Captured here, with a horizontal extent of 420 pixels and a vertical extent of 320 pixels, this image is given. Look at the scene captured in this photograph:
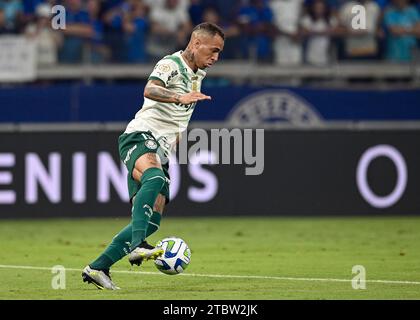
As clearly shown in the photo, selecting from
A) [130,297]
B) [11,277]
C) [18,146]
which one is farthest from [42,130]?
[130,297]

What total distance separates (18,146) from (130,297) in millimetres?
8643

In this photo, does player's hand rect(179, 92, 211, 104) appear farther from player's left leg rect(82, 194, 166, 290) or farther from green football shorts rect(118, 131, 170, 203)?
player's left leg rect(82, 194, 166, 290)

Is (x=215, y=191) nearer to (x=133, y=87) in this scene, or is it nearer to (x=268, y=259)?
(x=133, y=87)

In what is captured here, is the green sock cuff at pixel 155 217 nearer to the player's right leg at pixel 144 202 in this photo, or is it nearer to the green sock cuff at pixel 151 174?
the player's right leg at pixel 144 202

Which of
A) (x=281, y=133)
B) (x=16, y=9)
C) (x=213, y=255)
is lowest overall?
(x=213, y=255)

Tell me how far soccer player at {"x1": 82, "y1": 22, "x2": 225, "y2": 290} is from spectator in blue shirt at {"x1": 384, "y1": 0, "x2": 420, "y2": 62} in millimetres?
10770

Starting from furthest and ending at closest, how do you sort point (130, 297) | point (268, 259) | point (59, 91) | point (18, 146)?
point (59, 91) → point (18, 146) → point (268, 259) → point (130, 297)

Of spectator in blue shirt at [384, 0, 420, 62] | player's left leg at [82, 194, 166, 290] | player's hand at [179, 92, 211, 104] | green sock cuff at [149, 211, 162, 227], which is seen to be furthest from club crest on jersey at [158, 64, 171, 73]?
spectator in blue shirt at [384, 0, 420, 62]

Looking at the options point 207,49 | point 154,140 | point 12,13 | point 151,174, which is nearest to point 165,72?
point 207,49

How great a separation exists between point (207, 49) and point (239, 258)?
3.47 m

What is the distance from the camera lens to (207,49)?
1063cm

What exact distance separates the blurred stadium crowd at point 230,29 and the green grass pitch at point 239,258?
3.76 meters

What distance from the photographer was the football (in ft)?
33.7

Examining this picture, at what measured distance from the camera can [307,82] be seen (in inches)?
845
